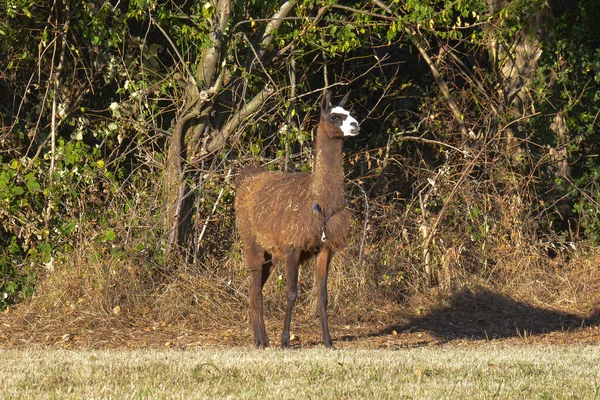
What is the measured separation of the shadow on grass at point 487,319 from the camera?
10938 mm

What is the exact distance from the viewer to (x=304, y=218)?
29.7 feet

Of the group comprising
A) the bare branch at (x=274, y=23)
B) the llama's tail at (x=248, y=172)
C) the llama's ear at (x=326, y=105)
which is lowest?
the llama's tail at (x=248, y=172)

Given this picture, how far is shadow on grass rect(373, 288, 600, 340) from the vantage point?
10.9m

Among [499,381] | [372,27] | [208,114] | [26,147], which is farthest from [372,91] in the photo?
[499,381]

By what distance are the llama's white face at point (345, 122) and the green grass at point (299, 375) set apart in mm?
2017

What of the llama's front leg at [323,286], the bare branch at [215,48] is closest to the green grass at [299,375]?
the llama's front leg at [323,286]

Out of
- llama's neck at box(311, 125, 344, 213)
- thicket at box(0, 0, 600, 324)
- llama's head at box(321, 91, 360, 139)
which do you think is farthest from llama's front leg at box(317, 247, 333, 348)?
thicket at box(0, 0, 600, 324)

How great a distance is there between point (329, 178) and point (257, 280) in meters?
1.50

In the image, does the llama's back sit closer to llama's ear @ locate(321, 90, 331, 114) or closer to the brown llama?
the brown llama

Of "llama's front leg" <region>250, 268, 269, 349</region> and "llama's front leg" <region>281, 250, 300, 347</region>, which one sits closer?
"llama's front leg" <region>281, 250, 300, 347</region>

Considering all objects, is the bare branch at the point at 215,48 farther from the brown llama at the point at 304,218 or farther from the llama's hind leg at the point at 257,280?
the llama's hind leg at the point at 257,280

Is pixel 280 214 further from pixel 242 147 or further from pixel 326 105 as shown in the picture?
pixel 242 147

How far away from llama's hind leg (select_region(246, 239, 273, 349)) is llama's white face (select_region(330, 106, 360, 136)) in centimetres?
157

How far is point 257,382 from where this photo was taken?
6.51 m
